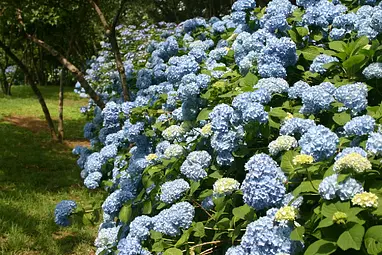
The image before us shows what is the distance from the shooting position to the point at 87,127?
11.8 ft

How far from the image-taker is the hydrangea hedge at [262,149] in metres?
1.22

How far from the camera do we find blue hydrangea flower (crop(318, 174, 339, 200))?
1161 mm

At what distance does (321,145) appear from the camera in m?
1.35

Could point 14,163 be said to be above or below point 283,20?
below

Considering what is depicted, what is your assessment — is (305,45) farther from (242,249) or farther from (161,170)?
(242,249)

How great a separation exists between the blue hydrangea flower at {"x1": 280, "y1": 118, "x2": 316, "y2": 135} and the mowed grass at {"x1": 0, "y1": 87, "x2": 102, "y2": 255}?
9.69 ft

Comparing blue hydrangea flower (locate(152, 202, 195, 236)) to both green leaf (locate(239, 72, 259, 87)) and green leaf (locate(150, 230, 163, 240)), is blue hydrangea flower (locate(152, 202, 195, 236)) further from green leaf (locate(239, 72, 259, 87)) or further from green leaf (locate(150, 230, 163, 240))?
green leaf (locate(239, 72, 259, 87))

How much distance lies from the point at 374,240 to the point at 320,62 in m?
0.98

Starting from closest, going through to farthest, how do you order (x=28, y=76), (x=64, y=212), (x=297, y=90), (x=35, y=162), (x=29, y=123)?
(x=297, y=90) < (x=64, y=212) < (x=35, y=162) < (x=28, y=76) < (x=29, y=123)

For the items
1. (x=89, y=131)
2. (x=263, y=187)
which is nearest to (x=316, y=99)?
(x=263, y=187)

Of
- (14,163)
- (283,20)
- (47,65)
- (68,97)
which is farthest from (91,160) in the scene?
(47,65)

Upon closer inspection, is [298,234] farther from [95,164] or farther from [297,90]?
[95,164]

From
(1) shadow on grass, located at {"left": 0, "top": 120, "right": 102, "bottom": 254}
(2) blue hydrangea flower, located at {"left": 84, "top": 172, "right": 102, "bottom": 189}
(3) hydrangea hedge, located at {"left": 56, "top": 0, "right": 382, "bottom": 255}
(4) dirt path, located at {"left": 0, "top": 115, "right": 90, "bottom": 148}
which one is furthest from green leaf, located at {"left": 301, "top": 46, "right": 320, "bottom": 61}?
(4) dirt path, located at {"left": 0, "top": 115, "right": 90, "bottom": 148}

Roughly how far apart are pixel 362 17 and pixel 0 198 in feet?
15.0
